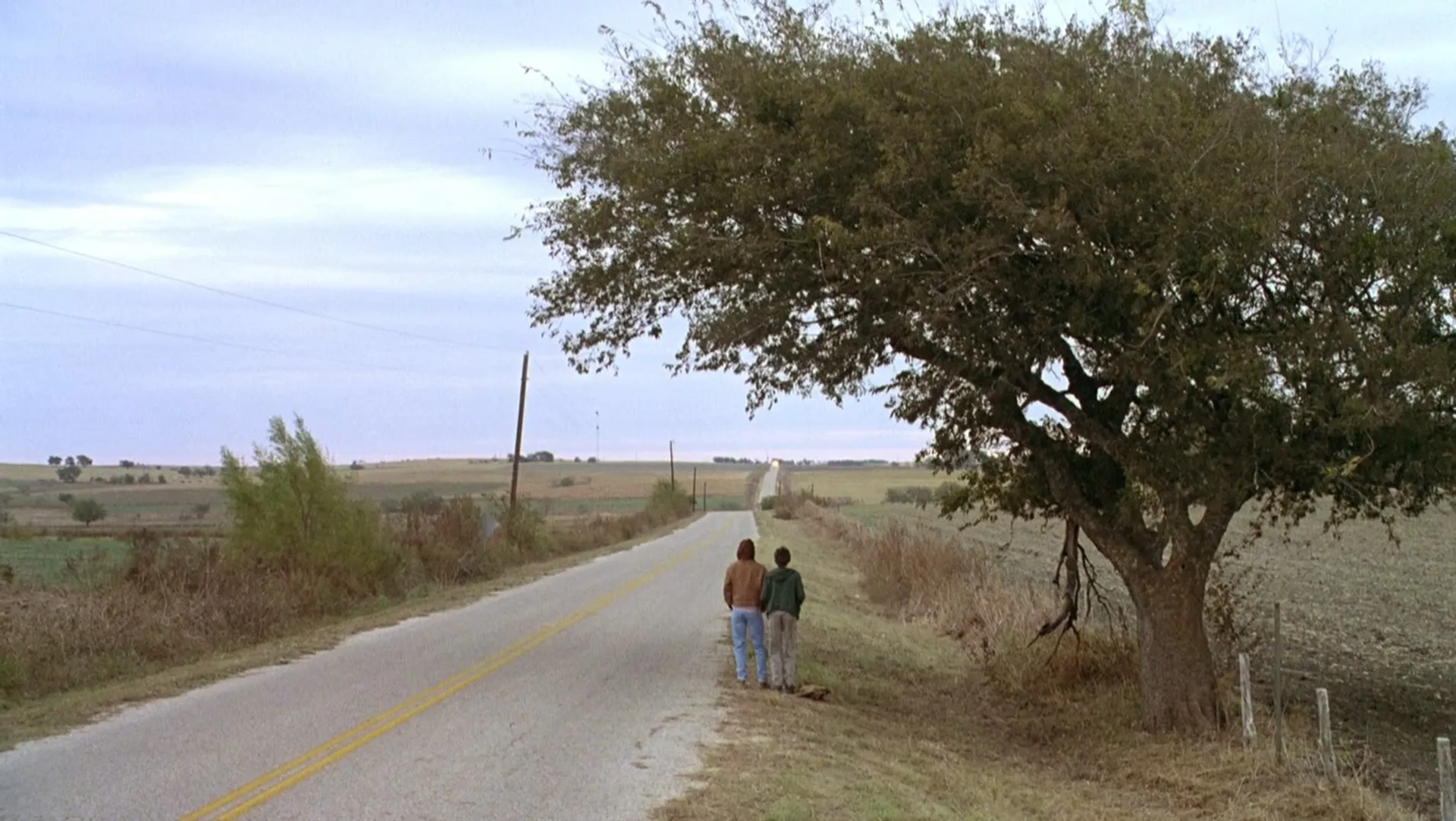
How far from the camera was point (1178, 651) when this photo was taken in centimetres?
1566

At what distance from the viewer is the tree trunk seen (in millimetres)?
15547

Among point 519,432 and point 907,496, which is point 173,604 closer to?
point 519,432

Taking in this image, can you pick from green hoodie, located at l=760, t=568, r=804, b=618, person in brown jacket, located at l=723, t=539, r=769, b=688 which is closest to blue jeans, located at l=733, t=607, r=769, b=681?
person in brown jacket, located at l=723, t=539, r=769, b=688

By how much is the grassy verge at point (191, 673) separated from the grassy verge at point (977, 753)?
20.0 feet

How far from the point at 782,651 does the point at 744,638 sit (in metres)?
0.46

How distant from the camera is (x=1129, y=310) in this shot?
13.5m

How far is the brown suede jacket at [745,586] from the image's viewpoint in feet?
48.3

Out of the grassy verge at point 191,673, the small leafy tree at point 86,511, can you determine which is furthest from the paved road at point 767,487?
the grassy verge at point 191,673

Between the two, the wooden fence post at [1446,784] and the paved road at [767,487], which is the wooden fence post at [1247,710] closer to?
the wooden fence post at [1446,784]

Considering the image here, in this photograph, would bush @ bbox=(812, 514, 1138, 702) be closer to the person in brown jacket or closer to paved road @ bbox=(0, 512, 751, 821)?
paved road @ bbox=(0, 512, 751, 821)

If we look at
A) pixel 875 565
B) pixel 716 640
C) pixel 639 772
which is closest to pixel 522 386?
pixel 875 565

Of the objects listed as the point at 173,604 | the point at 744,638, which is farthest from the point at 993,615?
the point at 173,604

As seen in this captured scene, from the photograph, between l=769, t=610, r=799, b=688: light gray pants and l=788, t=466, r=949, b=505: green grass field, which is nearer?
l=769, t=610, r=799, b=688: light gray pants

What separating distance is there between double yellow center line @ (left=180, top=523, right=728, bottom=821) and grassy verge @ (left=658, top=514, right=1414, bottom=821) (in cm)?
284
